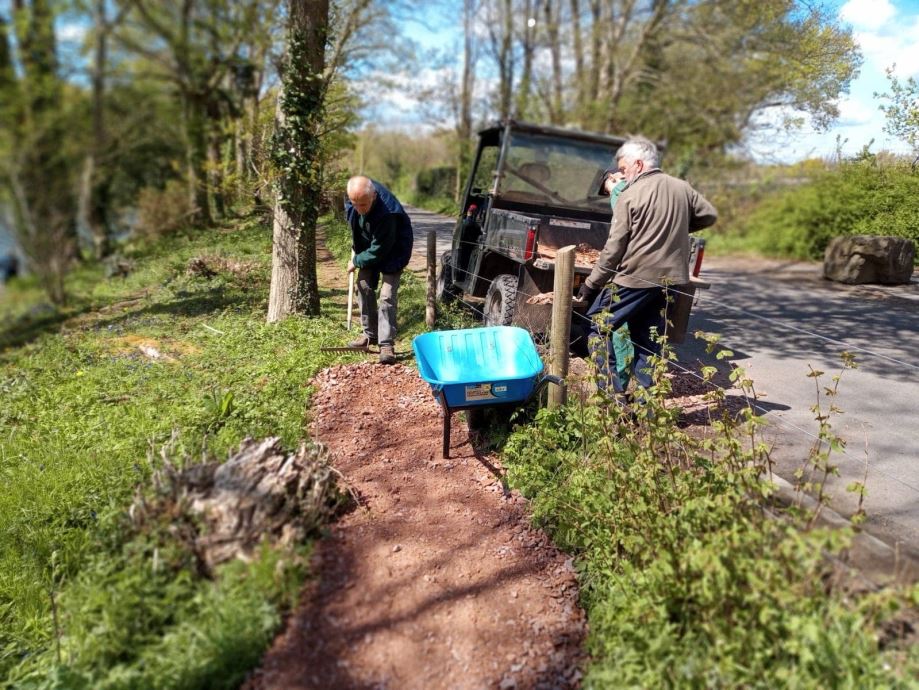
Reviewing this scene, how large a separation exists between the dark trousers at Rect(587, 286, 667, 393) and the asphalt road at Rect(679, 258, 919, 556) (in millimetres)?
911

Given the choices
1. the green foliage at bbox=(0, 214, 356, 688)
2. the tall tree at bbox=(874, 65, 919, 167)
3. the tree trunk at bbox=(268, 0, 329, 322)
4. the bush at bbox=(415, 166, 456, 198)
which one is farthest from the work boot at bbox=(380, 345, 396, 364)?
the bush at bbox=(415, 166, 456, 198)

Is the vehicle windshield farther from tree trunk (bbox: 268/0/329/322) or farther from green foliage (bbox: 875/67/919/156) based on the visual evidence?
green foliage (bbox: 875/67/919/156)

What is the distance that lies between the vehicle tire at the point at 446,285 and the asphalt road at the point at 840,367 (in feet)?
9.06

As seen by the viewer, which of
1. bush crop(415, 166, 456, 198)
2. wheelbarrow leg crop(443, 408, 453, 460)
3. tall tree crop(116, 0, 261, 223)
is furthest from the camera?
bush crop(415, 166, 456, 198)

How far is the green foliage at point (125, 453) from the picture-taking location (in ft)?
8.26

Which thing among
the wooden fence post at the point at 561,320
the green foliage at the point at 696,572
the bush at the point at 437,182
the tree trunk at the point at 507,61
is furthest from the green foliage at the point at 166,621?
the tree trunk at the point at 507,61

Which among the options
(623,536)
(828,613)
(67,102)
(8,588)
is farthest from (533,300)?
(8,588)

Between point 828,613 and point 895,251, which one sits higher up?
point 895,251

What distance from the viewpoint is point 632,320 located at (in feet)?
12.9

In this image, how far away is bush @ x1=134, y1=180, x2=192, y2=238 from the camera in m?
2.32

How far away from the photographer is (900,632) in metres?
1.97

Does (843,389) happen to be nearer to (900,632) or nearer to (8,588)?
(900,632)

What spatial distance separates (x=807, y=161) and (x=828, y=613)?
4.48 metres

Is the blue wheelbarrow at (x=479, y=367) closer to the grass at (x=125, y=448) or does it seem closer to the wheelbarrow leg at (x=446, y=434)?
the wheelbarrow leg at (x=446, y=434)
